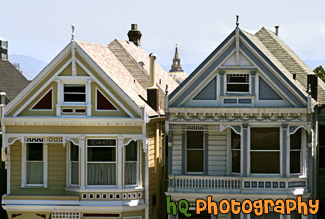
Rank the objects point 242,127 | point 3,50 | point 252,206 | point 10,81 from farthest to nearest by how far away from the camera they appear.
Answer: point 3,50 → point 10,81 → point 242,127 → point 252,206

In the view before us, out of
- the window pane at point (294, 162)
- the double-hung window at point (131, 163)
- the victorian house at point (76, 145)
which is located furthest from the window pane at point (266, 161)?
the double-hung window at point (131, 163)

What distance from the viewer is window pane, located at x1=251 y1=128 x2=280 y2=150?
3294cm

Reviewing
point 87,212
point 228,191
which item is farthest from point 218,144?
point 87,212

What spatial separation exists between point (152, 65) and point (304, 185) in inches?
386

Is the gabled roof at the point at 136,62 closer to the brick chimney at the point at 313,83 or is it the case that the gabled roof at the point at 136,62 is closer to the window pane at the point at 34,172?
the window pane at the point at 34,172

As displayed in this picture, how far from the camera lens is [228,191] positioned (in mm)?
32875

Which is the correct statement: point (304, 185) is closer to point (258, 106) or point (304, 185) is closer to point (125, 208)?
point (258, 106)

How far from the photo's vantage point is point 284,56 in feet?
125

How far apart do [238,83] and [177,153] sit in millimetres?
4498

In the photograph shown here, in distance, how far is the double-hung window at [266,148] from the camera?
32938mm

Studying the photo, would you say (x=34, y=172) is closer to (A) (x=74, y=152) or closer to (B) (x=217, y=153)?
(A) (x=74, y=152)

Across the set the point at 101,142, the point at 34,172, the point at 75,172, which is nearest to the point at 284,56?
the point at 101,142

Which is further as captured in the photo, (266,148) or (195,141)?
(195,141)

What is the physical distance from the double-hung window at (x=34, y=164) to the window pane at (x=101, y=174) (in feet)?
8.06
